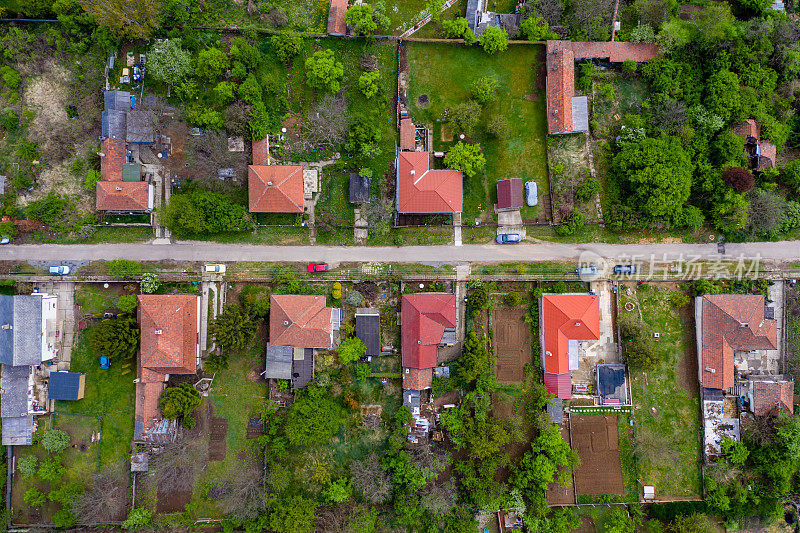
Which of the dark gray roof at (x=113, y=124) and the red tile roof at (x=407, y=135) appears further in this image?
the red tile roof at (x=407, y=135)

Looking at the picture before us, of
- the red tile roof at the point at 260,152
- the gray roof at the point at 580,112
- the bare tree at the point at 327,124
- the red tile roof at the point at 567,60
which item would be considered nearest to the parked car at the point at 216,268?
the red tile roof at the point at 260,152

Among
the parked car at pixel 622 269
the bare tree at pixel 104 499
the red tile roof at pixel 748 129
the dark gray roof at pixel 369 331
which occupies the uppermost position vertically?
the red tile roof at pixel 748 129

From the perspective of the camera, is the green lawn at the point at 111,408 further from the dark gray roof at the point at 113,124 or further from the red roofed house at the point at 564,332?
the red roofed house at the point at 564,332

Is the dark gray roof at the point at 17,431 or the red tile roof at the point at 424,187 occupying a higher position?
the red tile roof at the point at 424,187

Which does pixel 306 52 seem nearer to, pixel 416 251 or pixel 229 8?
pixel 229 8

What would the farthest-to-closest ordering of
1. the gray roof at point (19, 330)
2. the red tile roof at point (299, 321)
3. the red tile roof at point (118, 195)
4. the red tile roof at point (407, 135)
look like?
1. the red tile roof at point (407, 135)
2. the red tile roof at point (118, 195)
3. the red tile roof at point (299, 321)
4. the gray roof at point (19, 330)

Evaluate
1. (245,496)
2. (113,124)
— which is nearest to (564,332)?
(245,496)
